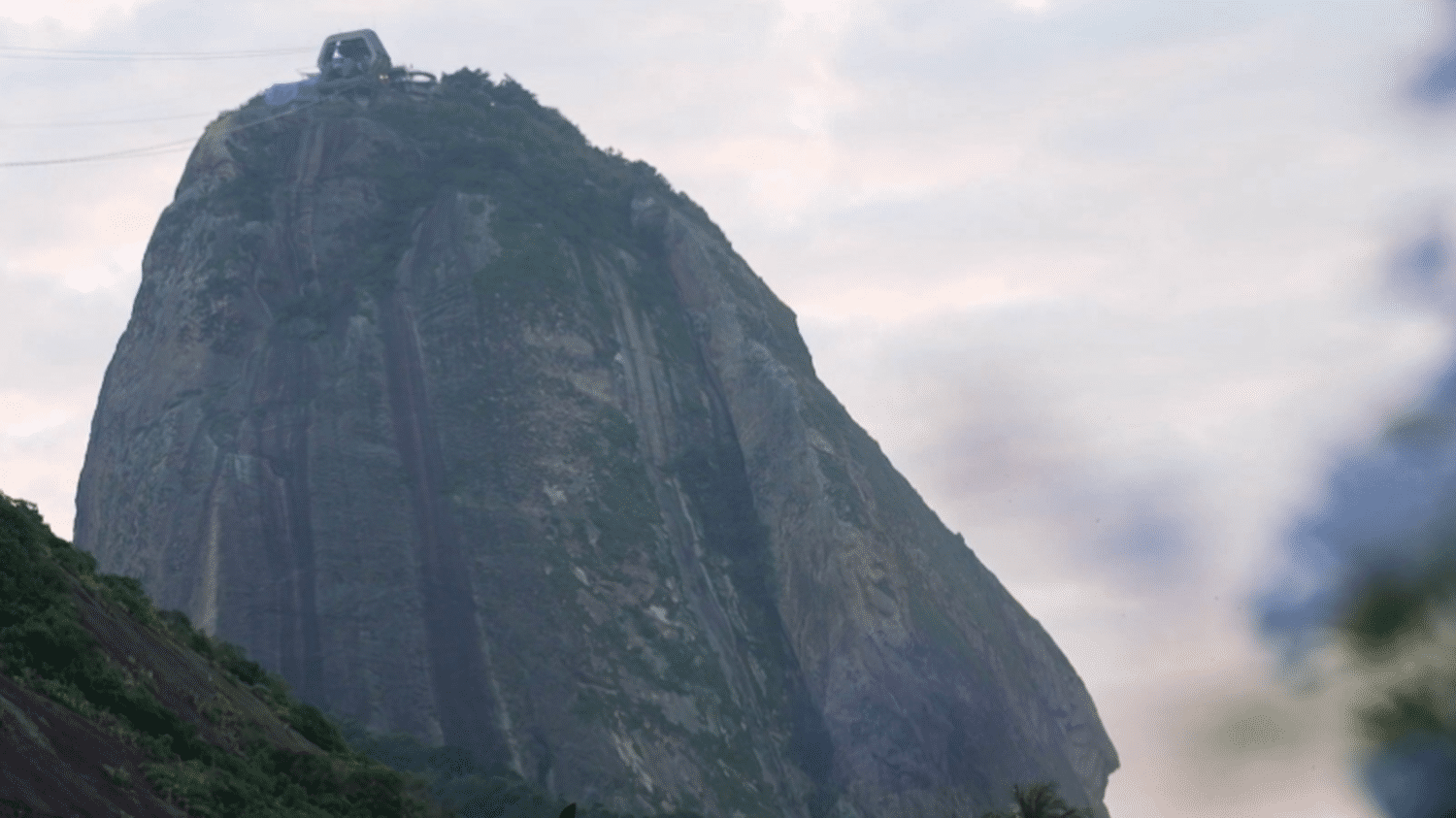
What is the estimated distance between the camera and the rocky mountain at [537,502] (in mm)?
110562

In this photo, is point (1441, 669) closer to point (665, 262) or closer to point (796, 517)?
point (796, 517)

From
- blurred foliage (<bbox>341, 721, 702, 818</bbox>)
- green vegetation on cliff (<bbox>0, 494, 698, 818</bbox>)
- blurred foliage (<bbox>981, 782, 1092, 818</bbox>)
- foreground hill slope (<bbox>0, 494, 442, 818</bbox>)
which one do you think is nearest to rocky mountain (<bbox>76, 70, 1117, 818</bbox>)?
blurred foliage (<bbox>341, 721, 702, 818</bbox>)

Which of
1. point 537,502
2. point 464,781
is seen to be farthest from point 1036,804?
point 537,502

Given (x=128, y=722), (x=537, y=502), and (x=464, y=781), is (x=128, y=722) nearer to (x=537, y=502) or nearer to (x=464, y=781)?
(x=464, y=781)

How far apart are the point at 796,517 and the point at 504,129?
40768mm

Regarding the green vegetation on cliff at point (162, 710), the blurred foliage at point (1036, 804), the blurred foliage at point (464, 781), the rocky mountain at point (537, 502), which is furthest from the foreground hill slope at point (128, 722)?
the rocky mountain at point (537, 502)

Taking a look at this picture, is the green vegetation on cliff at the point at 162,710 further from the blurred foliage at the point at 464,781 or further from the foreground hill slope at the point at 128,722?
the blurred foliage at the point at 464,781

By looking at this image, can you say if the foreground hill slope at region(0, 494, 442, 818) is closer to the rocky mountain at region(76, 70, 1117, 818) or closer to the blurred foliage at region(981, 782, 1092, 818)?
the blurred foliage at region(981, 782, 1092, 818)

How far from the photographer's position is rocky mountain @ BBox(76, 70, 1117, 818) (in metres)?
111

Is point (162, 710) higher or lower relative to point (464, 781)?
→ lower

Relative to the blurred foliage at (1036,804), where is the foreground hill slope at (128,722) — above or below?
below

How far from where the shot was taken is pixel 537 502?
119m

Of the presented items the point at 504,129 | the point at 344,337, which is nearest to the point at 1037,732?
the point at 344,337

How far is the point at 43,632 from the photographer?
47.2m
